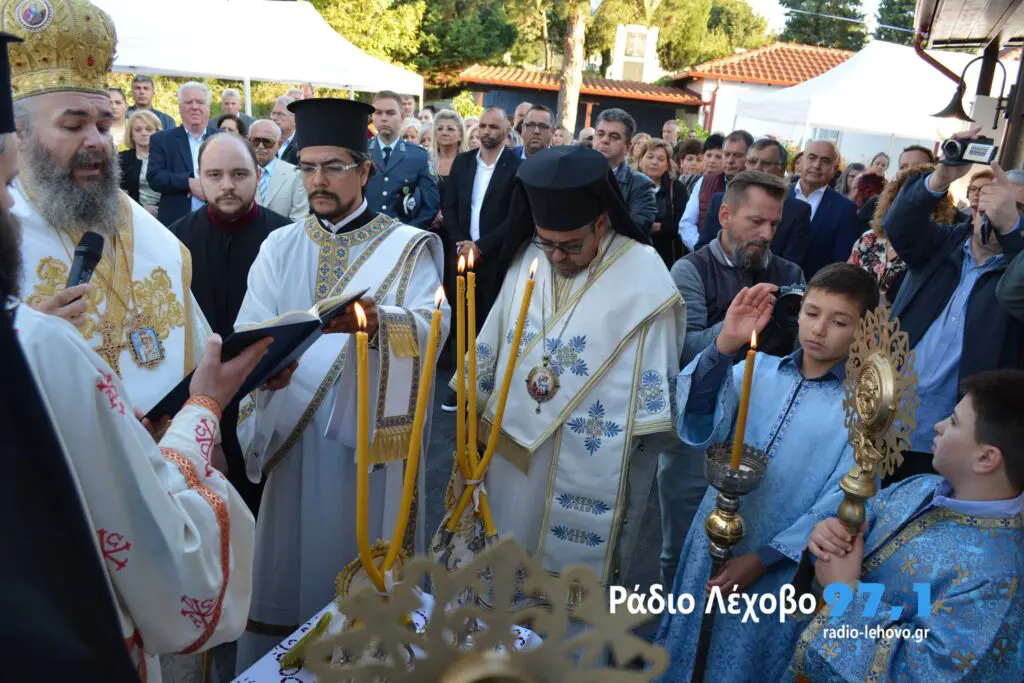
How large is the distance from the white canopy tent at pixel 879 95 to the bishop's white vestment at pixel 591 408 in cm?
916

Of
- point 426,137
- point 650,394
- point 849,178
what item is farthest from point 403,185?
point 849,178

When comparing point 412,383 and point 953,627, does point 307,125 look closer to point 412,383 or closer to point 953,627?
point 412,383

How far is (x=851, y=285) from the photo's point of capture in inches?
87.7

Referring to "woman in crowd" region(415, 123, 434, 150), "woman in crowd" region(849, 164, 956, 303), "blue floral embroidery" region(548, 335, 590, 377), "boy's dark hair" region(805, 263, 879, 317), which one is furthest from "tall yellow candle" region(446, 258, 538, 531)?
"woman in crowd" region(415, 123, 434, 150)

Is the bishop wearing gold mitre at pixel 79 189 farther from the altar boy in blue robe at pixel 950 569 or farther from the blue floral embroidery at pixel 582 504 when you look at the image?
the altar boy in blue robe at pixel 950 569

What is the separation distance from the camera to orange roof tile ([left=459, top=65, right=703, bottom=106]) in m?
27.3

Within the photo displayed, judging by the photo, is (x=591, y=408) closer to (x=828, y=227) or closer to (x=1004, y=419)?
(x=1004, y=419)

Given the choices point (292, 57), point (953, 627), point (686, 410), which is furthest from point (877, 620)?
point (292, 57)

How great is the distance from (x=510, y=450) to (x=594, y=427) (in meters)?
0.32

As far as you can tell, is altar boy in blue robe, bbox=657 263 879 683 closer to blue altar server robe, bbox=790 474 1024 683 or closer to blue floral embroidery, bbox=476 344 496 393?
blue altar server robe, bbox=790 474 1024 683

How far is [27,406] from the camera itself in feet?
3.33

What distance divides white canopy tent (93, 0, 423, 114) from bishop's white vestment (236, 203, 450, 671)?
908 centimetres

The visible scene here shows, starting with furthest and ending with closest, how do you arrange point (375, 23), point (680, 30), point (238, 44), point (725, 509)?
1. point (680, 30)
2. point (375, 23)
3. point (238, 44)
4. point (725, 509)

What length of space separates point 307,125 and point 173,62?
9.24 meters
